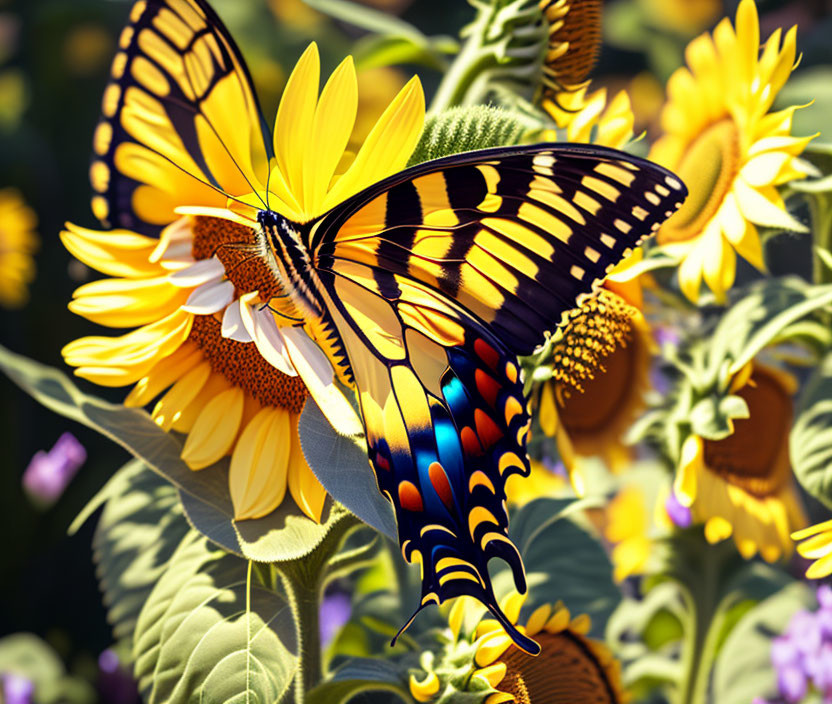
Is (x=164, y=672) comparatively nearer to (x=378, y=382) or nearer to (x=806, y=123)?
(x=378, y=382)

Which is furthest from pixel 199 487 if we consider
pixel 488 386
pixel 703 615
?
pixel 703 615

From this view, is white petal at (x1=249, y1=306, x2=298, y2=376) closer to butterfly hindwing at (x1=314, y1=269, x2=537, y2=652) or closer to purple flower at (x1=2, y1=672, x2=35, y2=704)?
butterfly hindwing at (x1=314, y1=269, x2=537, y2=652)

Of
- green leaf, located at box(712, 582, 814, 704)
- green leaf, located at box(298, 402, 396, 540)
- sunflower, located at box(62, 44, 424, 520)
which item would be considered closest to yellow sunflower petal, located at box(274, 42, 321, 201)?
sunflower, located at box(62, 44, 424, 520)

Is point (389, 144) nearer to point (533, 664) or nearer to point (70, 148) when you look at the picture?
point (533, 664)

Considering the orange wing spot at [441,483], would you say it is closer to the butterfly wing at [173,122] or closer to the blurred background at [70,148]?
the butterfly wing at [173,122]

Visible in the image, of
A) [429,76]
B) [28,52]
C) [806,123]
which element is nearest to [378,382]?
[806,123]

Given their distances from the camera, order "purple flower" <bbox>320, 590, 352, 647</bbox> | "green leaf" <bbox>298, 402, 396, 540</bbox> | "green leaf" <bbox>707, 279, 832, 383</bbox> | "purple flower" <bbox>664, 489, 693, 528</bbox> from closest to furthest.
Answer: "green leaf" <bbox>298, 402, 396, 540</bbox>
"green leaf" <bbox>707, 279, 832, 383</bbox>
"purple flower" <bbox>664, 489, 693, 528</bbox>
"purple flower" <bbox>320, 590, 352, 647</bbox>
